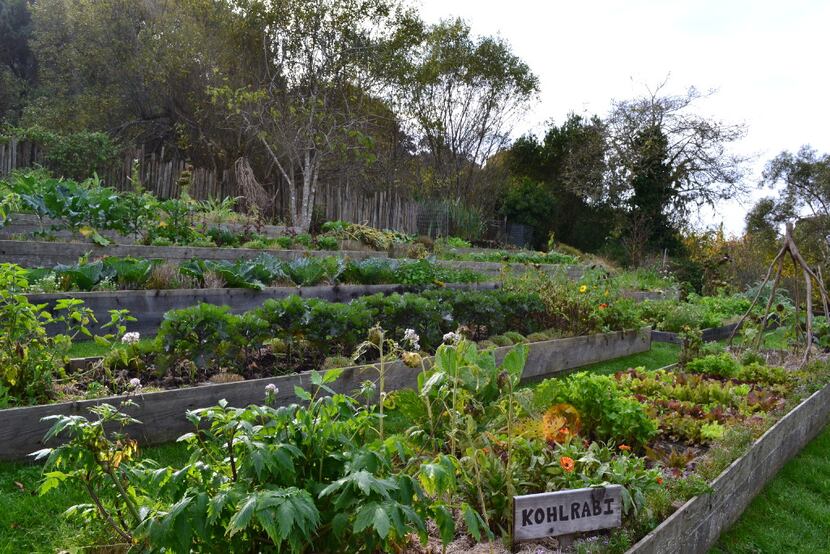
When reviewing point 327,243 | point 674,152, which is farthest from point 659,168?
point 327,243

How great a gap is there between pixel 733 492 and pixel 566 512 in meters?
1.55

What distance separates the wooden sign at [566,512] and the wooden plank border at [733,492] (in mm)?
160

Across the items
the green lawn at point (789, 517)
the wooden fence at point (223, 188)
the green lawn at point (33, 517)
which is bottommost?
the green lawn at point (789, 517)

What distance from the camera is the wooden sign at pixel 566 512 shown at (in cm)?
230

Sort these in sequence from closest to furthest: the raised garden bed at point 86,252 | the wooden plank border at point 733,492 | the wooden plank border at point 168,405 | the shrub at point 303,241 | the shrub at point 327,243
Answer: the wooden plank border at point 733,492 → the wooden plank border at point 168,405 → the raised garden bed at point 86,252 → the shrub at point 303,241 → the shrub at point 327,243

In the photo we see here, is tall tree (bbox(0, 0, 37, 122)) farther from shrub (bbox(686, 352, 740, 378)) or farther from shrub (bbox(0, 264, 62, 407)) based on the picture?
shrub (bbox(686, 352, 740, 378))

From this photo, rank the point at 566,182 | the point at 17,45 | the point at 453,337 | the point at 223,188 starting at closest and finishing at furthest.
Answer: the point at 453,337, the point at 223,188, the point at 17,45, the point at 566,182

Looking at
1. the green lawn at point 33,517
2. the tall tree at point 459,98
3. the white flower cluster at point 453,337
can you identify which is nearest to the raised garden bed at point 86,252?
the green lawn at point 33,517

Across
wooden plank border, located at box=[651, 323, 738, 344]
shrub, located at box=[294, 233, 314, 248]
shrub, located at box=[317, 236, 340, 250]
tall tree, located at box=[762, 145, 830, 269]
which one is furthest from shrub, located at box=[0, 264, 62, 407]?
tall tree, located at box=[762, 145, 830, 269]

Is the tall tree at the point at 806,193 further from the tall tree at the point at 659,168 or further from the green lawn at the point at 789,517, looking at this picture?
Result: the green lawn at the point at 789,517

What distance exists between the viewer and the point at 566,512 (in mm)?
2371

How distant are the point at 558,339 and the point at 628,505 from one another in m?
4.19

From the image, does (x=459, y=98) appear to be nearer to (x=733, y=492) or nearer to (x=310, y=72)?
(x=310, y=72)

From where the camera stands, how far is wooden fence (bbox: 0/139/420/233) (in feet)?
43.0
